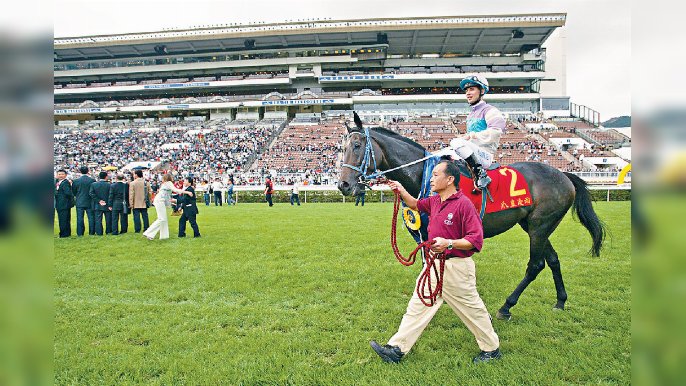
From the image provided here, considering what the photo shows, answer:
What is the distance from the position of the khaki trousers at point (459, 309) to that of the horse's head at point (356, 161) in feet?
4.95

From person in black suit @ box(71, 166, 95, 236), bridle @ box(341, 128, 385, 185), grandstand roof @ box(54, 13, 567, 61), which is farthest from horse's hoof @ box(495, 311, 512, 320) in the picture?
grandstand roof @ box(54, 13, 567, 61)

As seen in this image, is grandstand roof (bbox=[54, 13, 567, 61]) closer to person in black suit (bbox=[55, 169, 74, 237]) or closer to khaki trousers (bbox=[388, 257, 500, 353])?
person in black suit (bbox=[55, 169, 74, 237])

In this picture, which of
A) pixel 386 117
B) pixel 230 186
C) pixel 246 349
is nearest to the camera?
pixel 246 349

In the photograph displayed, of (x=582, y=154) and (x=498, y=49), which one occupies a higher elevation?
(x=498, y=49)

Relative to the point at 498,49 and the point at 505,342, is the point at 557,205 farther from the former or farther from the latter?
the point at 498,49

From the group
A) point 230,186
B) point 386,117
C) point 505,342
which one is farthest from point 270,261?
point 386,117

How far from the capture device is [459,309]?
377 cm

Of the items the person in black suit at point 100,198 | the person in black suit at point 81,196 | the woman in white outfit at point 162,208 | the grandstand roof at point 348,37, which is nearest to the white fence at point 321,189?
the woman in white outfit at point 162,208

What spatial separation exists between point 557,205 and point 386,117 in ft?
148

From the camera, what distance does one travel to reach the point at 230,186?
24969mm

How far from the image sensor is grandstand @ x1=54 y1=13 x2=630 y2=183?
47812 mm

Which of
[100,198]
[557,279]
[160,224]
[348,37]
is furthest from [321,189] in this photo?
[348,37]
